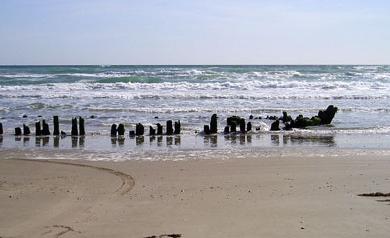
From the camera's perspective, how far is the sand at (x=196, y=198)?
601 centimetres

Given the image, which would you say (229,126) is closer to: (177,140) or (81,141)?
(177,140)

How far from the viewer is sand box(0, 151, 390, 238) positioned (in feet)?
19.7

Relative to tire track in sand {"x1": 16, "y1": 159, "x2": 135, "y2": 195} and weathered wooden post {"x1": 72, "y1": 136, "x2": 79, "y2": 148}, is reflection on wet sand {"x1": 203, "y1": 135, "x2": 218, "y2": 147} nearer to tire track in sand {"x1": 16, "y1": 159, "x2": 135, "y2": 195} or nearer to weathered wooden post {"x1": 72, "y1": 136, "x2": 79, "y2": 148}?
weathered wooden post {"x1": 72, "y1": 136, "x2": 79, "y2": 148}

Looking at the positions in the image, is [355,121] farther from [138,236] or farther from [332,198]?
[138,236]

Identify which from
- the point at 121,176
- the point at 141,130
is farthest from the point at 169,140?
the point at 121,176

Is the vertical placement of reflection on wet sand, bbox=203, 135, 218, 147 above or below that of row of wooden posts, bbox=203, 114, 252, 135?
below

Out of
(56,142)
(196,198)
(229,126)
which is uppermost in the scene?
(229,126)

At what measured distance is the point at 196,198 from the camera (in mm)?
7609

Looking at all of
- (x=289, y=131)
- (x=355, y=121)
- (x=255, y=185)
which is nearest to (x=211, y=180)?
(x=255, y=185)

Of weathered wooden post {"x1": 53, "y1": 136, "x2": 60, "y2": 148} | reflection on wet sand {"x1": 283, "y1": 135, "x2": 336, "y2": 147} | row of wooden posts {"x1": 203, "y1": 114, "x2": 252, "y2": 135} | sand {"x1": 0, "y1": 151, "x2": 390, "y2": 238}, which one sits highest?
row of wooden posts {"x1": 203, "y1": 114, "x2": 252, "y2": 135}

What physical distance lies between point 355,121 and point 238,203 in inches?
555

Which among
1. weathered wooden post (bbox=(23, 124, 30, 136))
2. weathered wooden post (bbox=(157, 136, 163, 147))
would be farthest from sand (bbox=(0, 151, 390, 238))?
weathered wooden post (bbox=(23, 124, 30, 136))

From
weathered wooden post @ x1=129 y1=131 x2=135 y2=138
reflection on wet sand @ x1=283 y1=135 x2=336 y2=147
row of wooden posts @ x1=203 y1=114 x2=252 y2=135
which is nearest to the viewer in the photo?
reflection on wet sand @ x1=283 y1=135 x2=336 y2=147

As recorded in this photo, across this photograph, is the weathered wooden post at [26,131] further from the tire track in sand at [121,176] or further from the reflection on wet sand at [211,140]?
the reflection on wet sand at [211,140]
